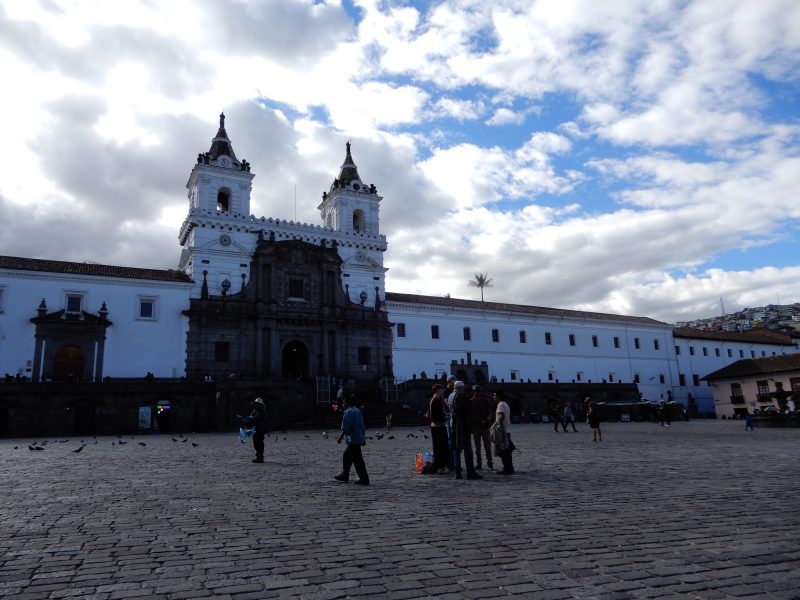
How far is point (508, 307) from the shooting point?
53.4 meters

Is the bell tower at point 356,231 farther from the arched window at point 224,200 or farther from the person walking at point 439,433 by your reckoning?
the person walking at point 439,433

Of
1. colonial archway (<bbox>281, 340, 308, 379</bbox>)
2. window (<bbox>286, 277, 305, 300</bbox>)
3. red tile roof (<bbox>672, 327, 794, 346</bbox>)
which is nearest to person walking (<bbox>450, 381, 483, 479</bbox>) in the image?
colonial archway (<bbox>281, 340, 308, 379</bbox>)

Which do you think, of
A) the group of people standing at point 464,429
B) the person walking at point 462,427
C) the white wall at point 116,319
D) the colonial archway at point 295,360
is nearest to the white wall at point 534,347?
the colonial archway at point 295,360

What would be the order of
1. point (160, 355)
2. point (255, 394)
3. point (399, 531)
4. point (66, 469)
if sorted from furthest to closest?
point (160, 355) < point (255, 394) < point (66, 469) < point (399, 531)

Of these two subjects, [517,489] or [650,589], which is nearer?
[650,589]

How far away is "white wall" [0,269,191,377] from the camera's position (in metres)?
33.5

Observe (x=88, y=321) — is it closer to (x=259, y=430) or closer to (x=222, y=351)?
(x=222, y=351)

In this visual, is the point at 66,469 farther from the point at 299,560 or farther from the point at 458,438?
the point at 299,560

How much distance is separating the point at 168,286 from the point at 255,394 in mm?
10458

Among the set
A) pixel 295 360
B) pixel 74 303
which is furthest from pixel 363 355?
pixel 74 303

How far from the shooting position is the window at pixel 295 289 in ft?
136

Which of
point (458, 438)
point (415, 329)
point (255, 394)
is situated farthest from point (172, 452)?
point (415, 329)

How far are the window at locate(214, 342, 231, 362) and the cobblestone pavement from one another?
26409 mm

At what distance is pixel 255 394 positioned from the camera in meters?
33.1
